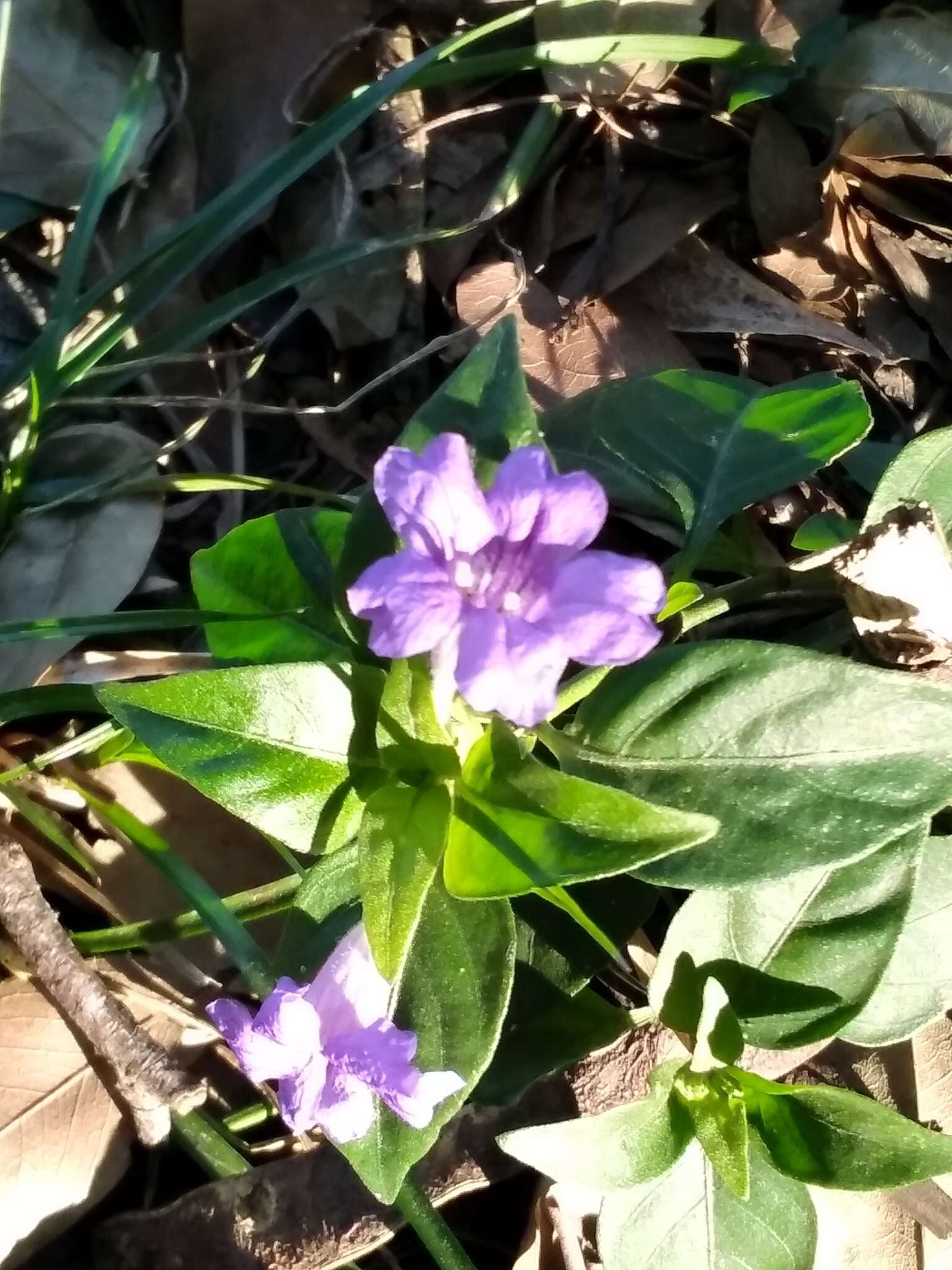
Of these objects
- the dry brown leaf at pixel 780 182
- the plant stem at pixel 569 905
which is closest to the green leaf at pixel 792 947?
the plant stem at pixel 569 905

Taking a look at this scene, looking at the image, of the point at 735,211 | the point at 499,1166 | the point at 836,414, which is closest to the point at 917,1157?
the point at 499,1166

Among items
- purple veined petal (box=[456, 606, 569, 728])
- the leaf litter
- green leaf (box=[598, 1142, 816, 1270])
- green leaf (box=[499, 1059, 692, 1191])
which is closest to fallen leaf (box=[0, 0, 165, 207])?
the leaf litter

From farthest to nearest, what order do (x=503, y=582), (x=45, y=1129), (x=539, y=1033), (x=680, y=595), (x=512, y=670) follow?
(x=45, y=1129)
(x=539, y=1033)
(x=680, y=595)
(x=503, y=582)
(x=512, y=670)

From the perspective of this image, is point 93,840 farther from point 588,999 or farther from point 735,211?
point 735,211

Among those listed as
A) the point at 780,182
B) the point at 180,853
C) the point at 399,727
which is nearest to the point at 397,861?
the point at 399,727

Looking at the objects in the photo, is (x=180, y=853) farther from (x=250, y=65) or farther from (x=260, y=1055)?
(x=250, y=65)
